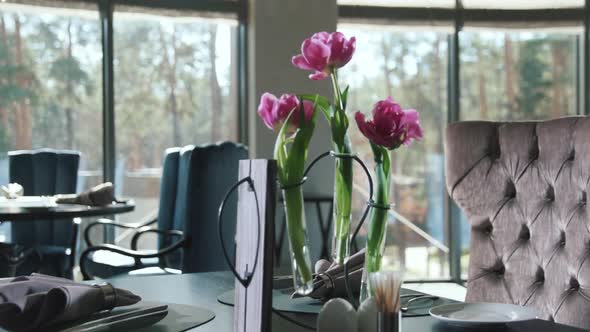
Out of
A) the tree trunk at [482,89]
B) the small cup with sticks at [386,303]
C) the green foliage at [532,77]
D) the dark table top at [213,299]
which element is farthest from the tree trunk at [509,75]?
the small cup with sticks at [386,303]

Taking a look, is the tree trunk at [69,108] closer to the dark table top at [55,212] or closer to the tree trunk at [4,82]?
the tree trunk at [4,82]

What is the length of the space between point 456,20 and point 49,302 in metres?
5.86

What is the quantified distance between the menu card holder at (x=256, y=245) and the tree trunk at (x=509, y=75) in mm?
6054

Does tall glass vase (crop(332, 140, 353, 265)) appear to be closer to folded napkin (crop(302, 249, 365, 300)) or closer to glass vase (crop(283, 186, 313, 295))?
glass vase (crop(283, 186, 313, 295))

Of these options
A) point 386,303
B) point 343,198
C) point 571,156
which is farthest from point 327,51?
point 571,156

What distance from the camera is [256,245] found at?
3.31 ft

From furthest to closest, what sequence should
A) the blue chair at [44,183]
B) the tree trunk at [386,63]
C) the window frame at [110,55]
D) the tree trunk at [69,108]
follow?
the tree trunk at [386,63], the window frame at [110,55], the tree trunk at [69,108], the blue chair at [44,183]

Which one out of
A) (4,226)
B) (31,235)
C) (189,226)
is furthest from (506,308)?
(4,226)

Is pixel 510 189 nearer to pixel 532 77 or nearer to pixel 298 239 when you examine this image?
pixel 298 239

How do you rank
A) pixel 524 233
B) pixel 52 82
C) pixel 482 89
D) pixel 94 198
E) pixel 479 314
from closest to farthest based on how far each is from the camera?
1. pixel 479 314
2. pixel 524 233
3. pixel 94 198
4. pixel 52 82
5. pixel 482 89

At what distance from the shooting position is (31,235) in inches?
180

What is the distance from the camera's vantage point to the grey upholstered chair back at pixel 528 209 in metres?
1.71

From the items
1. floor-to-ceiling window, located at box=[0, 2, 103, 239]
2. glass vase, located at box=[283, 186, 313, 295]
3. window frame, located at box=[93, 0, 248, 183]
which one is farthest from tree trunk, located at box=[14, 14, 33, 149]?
glass vase, located at box=[283, 186, 313, 295]

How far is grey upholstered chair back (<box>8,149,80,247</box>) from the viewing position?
457 cm
